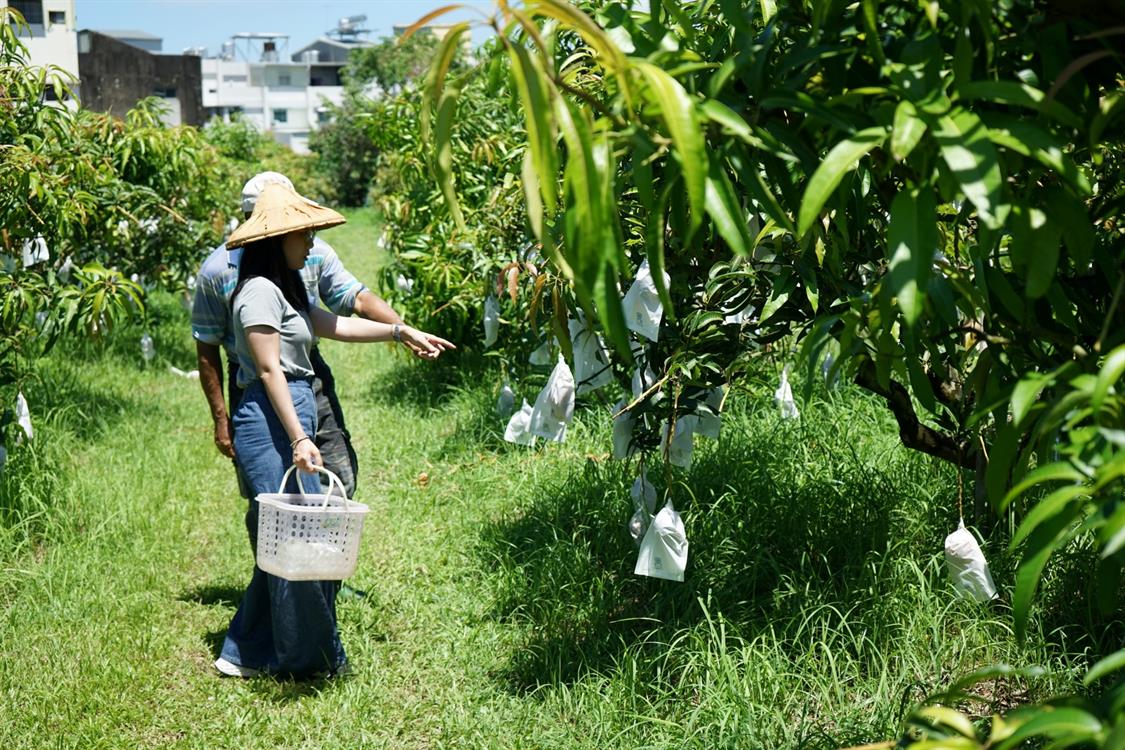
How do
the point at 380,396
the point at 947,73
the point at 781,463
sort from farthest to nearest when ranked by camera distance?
the point at 380,396 → the point at 781,463 → the point at 947,73

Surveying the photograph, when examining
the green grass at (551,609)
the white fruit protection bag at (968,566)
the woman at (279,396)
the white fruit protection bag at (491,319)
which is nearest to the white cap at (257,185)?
the woman at (279,396)

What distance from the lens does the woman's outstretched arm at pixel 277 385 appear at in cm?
346

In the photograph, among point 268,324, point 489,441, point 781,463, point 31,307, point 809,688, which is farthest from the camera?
point 489,441

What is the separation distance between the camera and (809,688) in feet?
10.6

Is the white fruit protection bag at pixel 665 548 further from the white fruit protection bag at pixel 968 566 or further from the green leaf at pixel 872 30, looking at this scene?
the green leaf at pixel 872 30

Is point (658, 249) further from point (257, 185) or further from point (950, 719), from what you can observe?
point (257, 185)

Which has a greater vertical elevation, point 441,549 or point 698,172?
point 698,172

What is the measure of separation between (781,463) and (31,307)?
3165 mm

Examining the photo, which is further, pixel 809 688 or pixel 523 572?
pixel 523 572

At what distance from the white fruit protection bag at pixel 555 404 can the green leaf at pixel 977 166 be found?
8.82ft

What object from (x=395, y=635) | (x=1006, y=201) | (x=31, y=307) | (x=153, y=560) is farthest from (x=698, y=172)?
(x=31, y=307)

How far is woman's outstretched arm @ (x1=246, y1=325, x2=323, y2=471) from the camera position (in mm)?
3455

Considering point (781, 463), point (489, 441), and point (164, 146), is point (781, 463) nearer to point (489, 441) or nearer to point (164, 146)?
point (489, 441)

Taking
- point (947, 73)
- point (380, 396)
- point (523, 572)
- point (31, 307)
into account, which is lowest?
point (380, 396)
